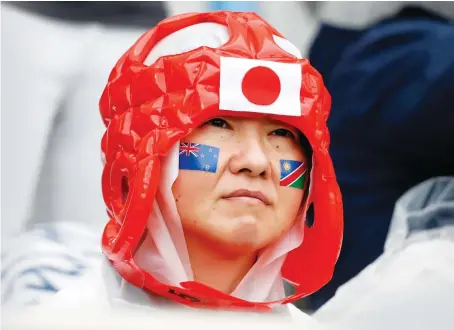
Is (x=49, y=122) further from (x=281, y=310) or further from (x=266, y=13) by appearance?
(x=281, y=310)

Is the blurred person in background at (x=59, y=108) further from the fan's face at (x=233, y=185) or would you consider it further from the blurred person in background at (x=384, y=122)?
the fan's face at (x=233, y=185)

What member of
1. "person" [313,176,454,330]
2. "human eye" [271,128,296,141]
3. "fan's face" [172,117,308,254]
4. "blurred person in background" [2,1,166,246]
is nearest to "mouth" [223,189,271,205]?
"fan's face" [172,117,308,254]

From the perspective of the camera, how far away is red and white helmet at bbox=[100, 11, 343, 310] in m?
0.96

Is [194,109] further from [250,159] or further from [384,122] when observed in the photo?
[384,122]

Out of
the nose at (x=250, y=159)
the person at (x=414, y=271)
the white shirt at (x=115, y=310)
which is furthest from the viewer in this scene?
the person at (x=414, y=271)

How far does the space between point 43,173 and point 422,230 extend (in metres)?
0.83

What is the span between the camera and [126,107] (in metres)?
1.02

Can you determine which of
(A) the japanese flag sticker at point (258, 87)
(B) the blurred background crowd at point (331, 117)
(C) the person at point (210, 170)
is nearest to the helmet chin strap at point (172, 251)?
(C) the person at point (210, 170)

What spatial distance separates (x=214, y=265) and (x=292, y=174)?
17cm

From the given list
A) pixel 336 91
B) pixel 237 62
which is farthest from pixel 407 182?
pixel 237 62

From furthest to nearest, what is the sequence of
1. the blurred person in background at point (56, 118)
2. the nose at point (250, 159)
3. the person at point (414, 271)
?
the blurred person in background at point (56, 118) → the person at point (414, 271) → the nose at point (250, 159)

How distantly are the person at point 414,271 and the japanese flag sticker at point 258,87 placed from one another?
328 mm

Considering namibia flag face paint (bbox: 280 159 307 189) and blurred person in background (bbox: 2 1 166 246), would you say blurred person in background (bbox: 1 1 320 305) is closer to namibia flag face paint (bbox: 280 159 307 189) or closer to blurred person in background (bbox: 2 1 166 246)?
blurred person in background (bbox: 2 1 166 246)

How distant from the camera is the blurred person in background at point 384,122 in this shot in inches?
59.9
